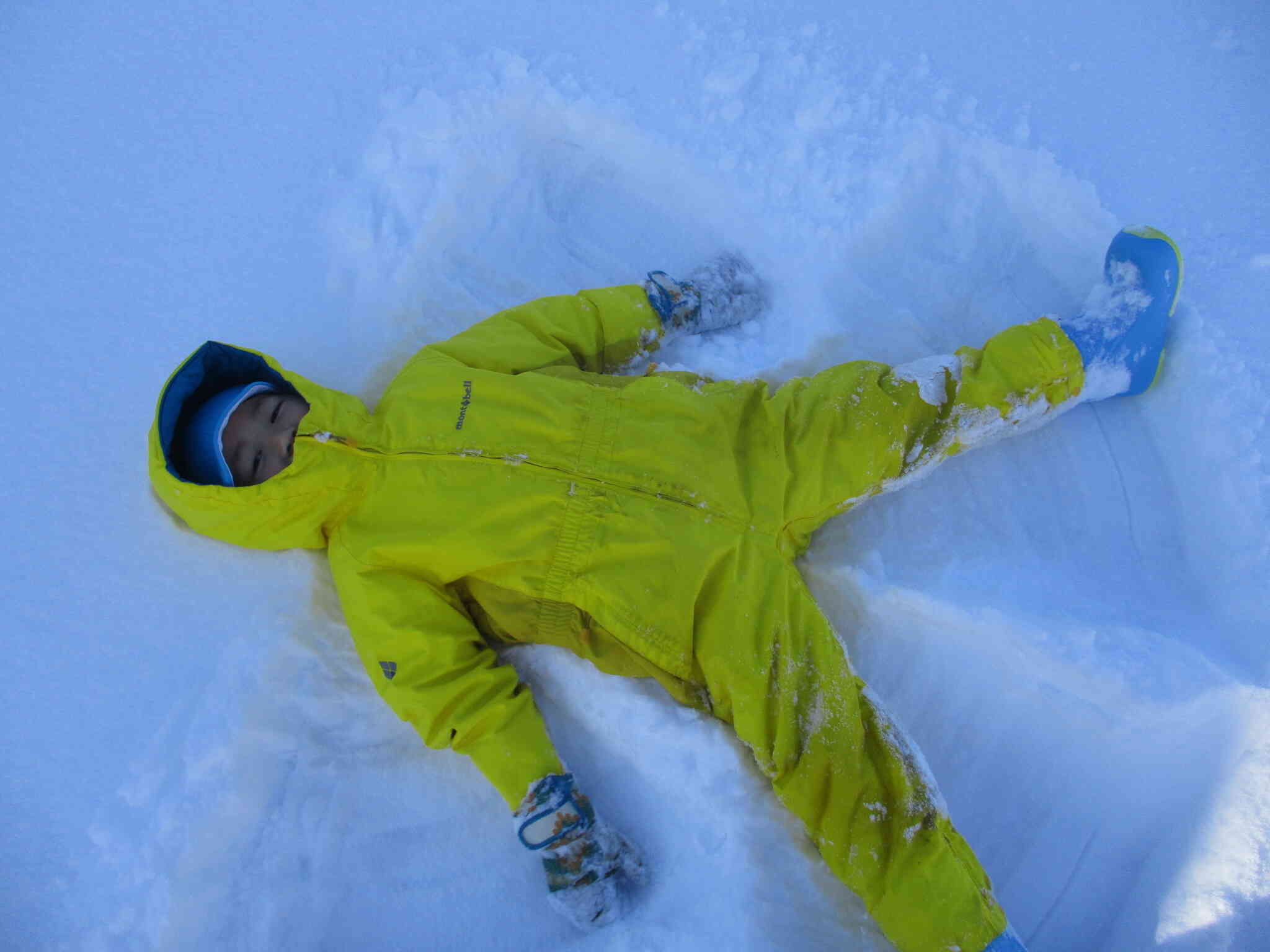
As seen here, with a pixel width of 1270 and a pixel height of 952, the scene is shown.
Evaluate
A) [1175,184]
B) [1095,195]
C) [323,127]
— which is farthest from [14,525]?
[1175,184]

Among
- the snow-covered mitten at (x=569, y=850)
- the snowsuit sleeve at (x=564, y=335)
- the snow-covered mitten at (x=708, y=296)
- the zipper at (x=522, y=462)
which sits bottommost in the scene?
the snow-covered mitten at (x=569, y=850)

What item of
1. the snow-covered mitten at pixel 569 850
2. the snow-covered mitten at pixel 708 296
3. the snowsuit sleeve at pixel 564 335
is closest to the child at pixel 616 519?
the snow-covered mitten at pixel 569 850

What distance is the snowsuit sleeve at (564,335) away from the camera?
183 cm

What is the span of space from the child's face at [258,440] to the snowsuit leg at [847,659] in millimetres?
980

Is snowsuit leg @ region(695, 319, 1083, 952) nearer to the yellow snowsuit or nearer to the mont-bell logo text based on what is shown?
the yellow snowsuit

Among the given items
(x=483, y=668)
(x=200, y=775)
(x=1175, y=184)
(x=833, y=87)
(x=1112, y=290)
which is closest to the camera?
(x=200, y=775)

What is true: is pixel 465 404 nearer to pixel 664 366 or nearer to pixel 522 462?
pixel 522 462

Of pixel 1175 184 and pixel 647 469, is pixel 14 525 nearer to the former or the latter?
pixel 647 469

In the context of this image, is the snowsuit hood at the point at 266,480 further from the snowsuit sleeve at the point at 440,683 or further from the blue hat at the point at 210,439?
the snowsuit sleeve at the point at 440,683

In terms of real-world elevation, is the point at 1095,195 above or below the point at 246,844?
above

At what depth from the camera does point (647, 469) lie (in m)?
1.61

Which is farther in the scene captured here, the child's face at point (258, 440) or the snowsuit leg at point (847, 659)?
the child's face at point (258, 440)

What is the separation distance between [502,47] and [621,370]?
1.05 metres

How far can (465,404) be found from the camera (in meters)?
1.67
